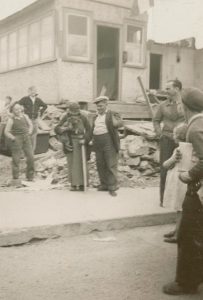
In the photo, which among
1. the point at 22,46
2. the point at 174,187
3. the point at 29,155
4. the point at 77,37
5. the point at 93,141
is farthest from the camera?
the point at 22,46

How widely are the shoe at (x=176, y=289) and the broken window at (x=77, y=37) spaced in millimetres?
11367

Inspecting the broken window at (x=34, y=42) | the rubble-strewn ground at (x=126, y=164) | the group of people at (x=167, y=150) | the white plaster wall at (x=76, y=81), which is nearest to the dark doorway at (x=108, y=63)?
the white plaster wall at (x=76, y=81)

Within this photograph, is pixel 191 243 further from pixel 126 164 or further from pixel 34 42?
pixel 34 42

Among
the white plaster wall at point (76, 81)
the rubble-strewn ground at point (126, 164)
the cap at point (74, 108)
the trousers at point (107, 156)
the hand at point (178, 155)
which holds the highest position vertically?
the white plaster wall at point (76, 81)

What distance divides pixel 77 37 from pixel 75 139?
651cm

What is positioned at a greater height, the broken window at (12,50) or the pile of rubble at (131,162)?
the broken window at (12,50)

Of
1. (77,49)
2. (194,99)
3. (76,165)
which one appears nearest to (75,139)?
(76,165)

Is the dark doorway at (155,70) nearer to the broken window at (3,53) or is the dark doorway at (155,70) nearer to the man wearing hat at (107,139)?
the broken window at (3,53)

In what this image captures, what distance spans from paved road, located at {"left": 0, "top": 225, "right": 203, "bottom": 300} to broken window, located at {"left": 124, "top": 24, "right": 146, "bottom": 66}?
34.3 feet

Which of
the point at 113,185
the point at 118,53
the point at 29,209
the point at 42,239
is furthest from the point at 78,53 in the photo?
the point at 42,239

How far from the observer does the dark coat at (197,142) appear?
4.22 meters

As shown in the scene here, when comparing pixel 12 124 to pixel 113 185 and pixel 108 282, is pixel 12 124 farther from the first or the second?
pixel 108 282

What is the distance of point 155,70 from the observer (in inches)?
854

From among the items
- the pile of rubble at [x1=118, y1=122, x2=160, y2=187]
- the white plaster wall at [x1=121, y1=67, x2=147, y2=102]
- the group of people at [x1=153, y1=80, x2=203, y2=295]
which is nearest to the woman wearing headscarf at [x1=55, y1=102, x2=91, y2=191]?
the pile of rubble at [x1=118, y1=122, x2=160, y2=187]
